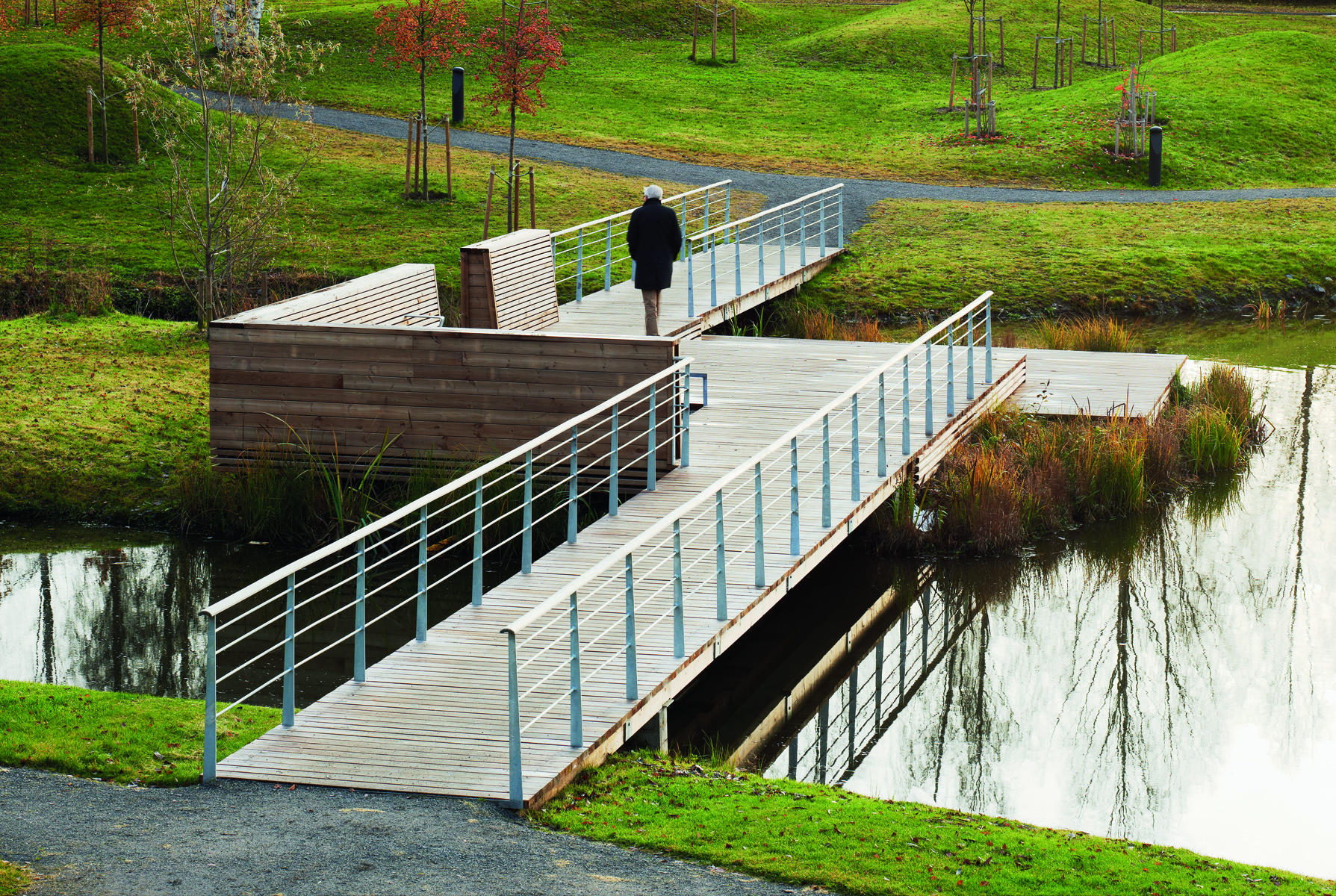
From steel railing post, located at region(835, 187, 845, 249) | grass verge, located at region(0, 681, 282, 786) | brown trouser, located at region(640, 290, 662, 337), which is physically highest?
steel railing post, located at region(835, 187, 845, 249)

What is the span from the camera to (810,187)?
29.1 metres

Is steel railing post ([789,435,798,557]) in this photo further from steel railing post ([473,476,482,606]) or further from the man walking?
the man walking

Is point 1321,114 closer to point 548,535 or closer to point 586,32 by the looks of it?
point 586,32

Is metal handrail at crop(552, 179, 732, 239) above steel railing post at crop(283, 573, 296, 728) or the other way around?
above

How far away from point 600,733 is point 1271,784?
3901 mm

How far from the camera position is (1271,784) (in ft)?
28.5

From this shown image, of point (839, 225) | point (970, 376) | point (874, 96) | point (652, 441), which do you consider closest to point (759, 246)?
point (839, 225)

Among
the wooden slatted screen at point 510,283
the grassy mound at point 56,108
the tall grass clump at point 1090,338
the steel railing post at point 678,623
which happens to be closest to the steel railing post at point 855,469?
the steel railing post at point 678,623

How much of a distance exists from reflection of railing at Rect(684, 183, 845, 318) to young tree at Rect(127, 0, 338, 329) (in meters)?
5.27

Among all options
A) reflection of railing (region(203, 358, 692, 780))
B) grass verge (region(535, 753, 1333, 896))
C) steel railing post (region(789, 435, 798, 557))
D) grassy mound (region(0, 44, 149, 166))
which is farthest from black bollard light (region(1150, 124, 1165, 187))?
grass verge (region(535, 753, 1333, 896))

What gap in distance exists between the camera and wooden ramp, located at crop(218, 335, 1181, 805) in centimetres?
714

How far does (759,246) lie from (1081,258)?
637cm

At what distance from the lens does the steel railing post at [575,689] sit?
24.0 ft

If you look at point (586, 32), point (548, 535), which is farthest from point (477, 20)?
point (548, 535)
